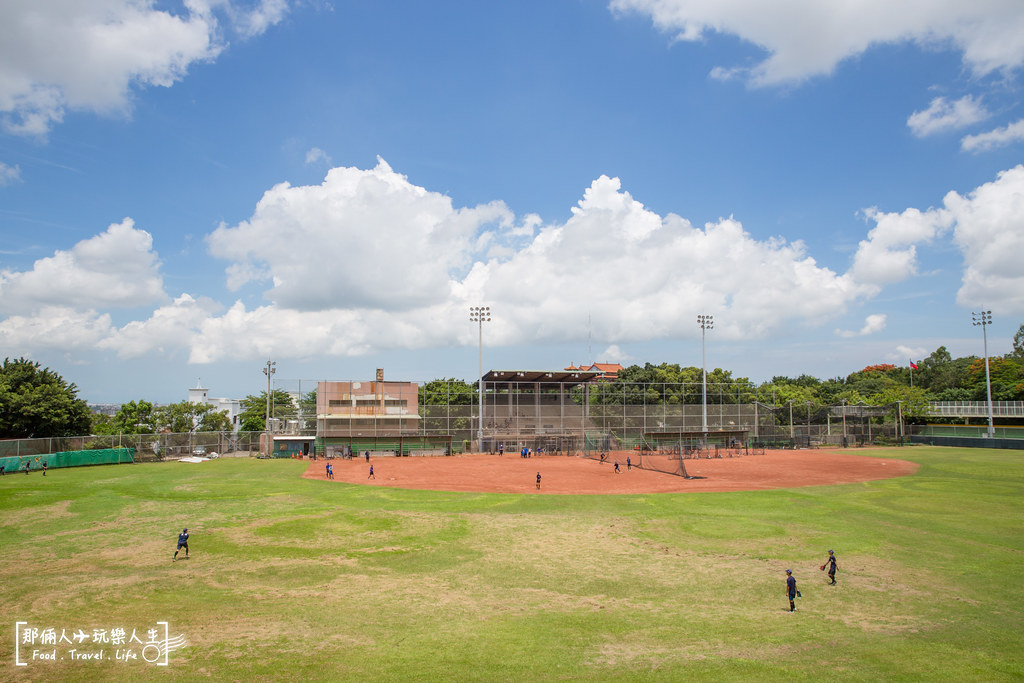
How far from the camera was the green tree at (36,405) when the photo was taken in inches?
2229

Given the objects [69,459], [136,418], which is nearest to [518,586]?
[69,459]

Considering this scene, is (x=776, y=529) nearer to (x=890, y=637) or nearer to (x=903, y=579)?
(x=903, y=579)

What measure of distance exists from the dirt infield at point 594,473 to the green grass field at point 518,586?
8039 millimetres

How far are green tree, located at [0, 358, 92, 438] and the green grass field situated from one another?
26.2 m

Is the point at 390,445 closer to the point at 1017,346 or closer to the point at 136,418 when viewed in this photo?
the point at 136,418

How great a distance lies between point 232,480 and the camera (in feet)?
Answer: 147

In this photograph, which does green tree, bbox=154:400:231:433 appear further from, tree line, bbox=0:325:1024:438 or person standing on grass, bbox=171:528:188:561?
person standing on grass, bbox=171:528:188:561

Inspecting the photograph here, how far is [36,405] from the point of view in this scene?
5769 cm

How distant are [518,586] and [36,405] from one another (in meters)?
61.1

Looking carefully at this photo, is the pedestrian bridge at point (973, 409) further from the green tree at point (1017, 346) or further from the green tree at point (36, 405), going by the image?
the green tree at point (36, 405)

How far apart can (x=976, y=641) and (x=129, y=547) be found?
1225 inches

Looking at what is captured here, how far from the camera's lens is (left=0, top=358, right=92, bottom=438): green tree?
56.6 m

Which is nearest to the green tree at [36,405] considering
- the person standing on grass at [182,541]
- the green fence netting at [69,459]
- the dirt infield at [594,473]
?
the green fence netting at [69,459]

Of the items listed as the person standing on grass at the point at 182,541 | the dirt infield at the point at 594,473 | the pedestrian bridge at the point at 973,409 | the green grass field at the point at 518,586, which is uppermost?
the pedestrian bridge at the point at 973,409
